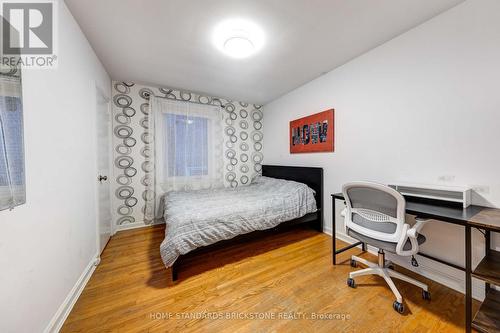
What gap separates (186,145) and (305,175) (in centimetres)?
227

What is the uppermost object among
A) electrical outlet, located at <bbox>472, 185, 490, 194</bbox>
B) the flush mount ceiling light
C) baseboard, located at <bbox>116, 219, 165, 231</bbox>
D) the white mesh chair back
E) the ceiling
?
the ceiling

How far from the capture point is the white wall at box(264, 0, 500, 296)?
55.7 inches

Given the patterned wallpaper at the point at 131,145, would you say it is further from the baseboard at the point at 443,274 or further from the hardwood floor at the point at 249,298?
the baseboard at the point at 443,274

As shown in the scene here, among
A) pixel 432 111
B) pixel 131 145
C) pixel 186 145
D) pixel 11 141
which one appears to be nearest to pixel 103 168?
pixel 131 145

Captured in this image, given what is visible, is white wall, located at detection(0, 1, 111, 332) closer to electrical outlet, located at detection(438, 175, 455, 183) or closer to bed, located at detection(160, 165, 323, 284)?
bed, located at detection(160, 165, 323, 284)

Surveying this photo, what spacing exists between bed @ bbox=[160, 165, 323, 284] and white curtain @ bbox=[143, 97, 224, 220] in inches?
17.0

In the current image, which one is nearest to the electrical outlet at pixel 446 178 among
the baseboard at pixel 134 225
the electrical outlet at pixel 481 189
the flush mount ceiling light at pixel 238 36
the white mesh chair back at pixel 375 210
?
the electrical outlet at pixel 481 189

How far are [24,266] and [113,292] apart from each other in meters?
0.86

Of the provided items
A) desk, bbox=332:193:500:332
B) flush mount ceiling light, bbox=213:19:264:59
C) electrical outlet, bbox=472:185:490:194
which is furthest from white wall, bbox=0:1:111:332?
electrical outlet, bbox=472:185:490:194

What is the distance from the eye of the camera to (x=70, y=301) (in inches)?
55.1

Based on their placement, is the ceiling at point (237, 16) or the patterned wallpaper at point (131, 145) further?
the patterned wallpaper at point (131, 145)

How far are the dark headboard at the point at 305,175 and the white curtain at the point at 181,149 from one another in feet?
4.01

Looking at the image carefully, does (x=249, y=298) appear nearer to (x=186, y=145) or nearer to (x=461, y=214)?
(x=461, y=214)

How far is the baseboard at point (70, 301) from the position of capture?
46.7 inches
